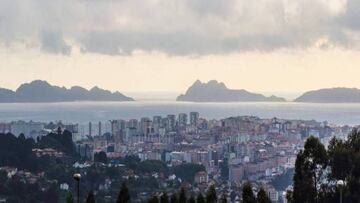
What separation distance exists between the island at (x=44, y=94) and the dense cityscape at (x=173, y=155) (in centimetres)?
6767

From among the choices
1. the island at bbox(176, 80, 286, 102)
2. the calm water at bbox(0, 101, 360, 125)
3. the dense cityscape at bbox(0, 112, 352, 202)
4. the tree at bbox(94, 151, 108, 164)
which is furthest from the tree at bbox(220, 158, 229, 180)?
the island at bbox(176, 80, 286, 102)

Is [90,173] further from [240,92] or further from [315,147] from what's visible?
[240,92]

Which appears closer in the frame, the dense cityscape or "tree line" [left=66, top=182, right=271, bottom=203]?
"tree line" [left=66, top=182, right=271, bottom=203]

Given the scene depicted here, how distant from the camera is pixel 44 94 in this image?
6152 inches

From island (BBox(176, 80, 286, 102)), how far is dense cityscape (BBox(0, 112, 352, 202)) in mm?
78279

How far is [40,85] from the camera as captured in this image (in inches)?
6314

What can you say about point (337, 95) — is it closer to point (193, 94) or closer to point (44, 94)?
point (193, 94)

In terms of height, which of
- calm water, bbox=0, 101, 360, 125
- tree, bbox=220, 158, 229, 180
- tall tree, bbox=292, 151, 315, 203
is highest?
calm water, bbox=0, 101, 360, 125

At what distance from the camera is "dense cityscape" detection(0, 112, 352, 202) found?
43.5 metres

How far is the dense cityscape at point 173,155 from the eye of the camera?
143ft

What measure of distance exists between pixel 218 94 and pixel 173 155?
105 meters

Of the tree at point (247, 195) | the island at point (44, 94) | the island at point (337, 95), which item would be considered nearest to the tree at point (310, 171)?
the tree at point (247, 195)

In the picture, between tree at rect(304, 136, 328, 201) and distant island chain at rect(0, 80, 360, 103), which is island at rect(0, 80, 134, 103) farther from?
tree at rect(304, 136, 328, 201)

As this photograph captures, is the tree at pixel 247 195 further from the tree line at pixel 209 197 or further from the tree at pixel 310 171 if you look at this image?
the tree at pixel 310 171
